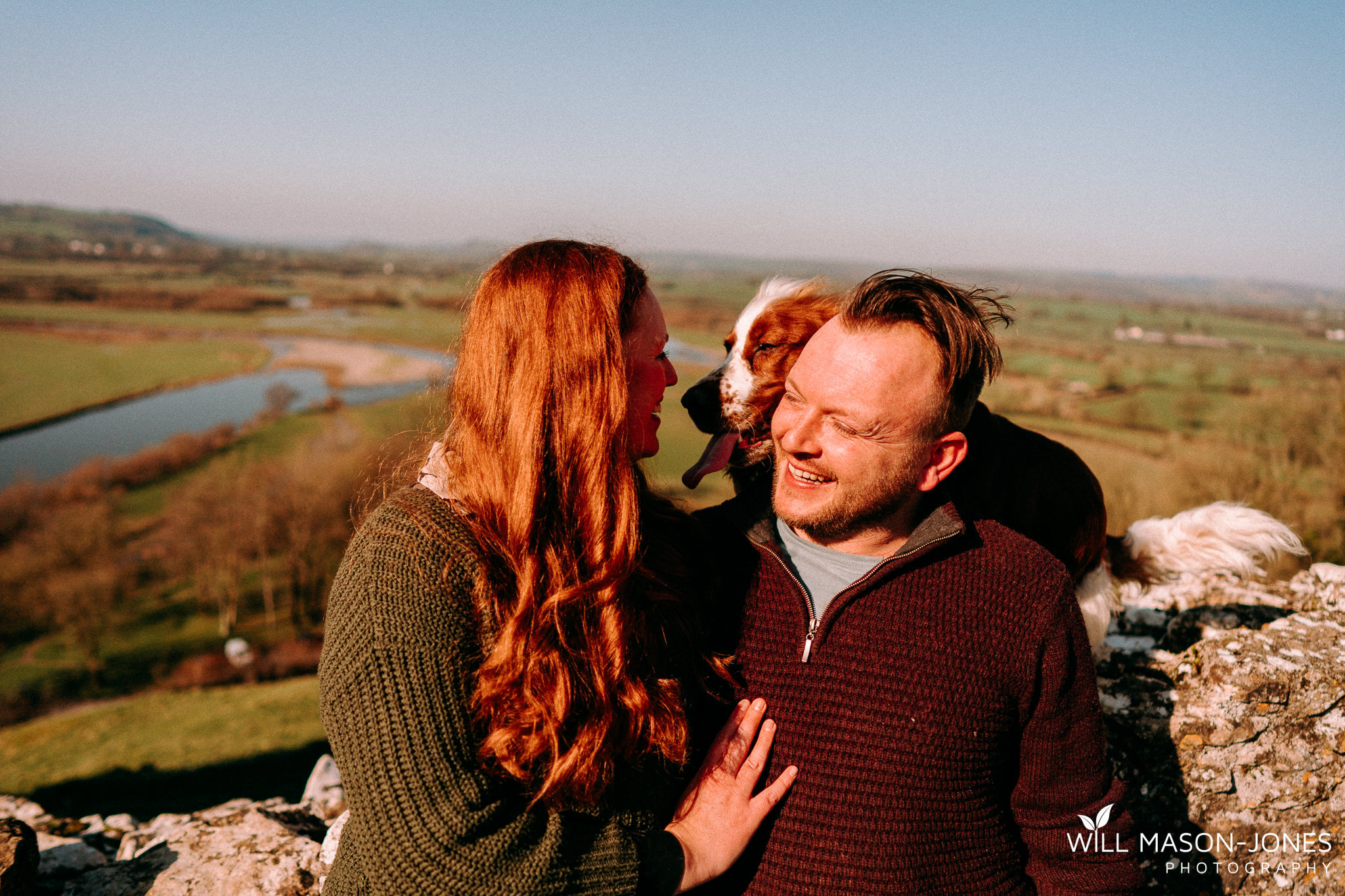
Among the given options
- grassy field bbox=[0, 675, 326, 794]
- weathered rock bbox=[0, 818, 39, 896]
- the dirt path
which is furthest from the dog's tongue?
the dirt path

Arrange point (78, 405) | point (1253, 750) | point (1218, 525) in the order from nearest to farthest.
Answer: point (1253, 750)
point (1218, 525)
point (78, 405)

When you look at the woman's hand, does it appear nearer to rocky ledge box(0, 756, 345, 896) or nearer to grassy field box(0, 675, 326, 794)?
rocky ledge box(0, 756, 345, 896)

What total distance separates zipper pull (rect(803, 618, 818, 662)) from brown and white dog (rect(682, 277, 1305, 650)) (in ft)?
1.65

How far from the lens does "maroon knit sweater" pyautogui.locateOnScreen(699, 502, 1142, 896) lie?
200cm

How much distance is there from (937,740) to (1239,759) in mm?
1484

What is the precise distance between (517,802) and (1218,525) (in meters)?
3.72

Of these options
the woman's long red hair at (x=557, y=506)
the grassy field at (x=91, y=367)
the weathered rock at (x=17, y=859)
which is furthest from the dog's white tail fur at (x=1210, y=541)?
the grassy field at (x=91, y=367)

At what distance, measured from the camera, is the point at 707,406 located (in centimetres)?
410

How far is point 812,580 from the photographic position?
2336mm

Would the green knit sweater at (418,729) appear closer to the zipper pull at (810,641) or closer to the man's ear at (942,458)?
the zipper pull at (810,641)

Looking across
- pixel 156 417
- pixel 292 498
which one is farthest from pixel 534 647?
pixel 156 417

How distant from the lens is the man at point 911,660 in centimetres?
200

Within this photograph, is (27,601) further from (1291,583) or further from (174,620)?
(1291,583)

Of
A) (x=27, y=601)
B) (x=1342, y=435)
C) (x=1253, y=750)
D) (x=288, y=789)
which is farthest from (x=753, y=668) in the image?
(x=27, y=601)
